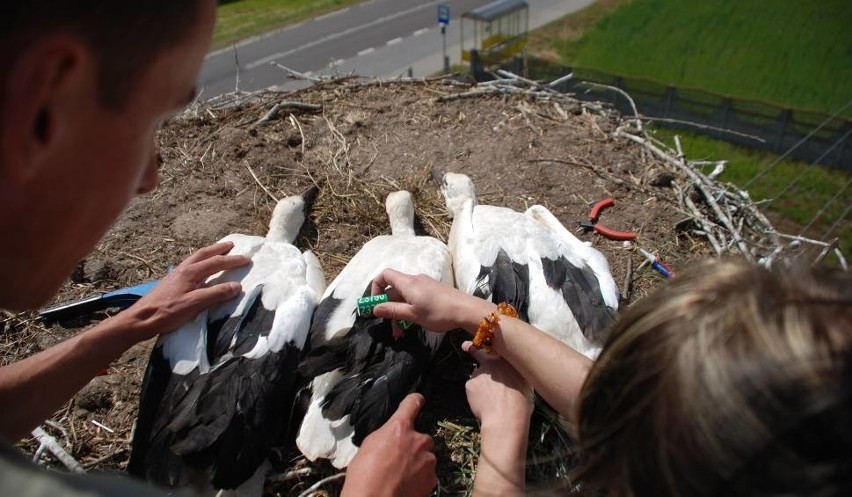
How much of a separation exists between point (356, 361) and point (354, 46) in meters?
13.1

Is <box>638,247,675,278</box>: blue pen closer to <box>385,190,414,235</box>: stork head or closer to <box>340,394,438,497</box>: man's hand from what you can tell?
<box>385,190,414,235</box>: stork head

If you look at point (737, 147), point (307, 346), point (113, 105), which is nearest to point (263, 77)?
point (737, 147)

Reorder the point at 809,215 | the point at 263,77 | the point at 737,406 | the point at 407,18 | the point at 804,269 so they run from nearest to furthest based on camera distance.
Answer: the point at 737,406 < the point at 804,269 < the point at 809,215 < the point at 263,77 < the point at 407,18

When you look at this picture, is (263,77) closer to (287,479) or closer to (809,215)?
(809,215)

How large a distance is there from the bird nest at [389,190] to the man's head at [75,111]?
1.52 metres

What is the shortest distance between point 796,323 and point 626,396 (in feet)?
0.83

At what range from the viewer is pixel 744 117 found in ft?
31.5

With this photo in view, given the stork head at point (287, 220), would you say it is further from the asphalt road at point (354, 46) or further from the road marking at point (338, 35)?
the road marking at point (338, 35)

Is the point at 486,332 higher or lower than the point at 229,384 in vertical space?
higher

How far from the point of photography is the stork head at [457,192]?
3.10 m

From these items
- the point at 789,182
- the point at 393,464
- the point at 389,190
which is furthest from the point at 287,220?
the point at 789,182

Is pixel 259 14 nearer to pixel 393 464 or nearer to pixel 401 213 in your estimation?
pixel 401 213

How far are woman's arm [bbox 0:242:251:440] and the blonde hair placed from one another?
1329 mm

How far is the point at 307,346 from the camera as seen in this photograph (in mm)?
2367
